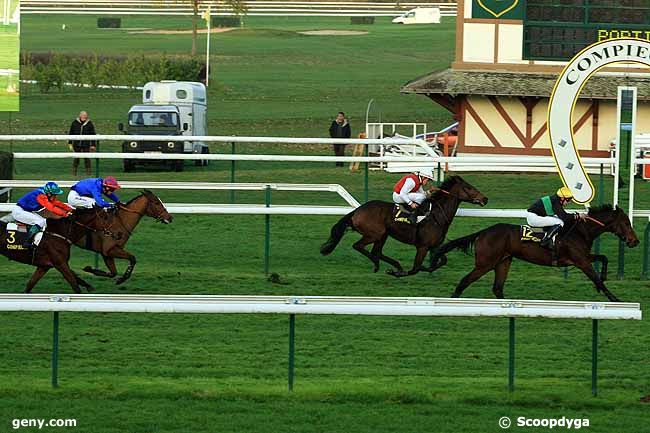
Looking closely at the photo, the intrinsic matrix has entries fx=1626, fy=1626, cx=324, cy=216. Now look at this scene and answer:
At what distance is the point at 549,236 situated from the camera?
14.4 metres

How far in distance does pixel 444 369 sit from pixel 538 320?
2242 millimetres

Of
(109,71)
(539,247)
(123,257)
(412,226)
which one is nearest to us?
(539,247)

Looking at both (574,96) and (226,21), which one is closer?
(574,96)

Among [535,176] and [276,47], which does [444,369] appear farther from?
[276,47]

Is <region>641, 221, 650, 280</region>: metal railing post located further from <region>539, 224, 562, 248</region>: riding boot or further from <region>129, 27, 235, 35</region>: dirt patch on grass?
<region>129, 27, 235, 35</region>: dirt patch on grass

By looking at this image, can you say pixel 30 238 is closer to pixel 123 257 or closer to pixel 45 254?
pixel 45 254

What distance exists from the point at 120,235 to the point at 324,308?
5.07m

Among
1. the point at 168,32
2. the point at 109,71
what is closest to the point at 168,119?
the point at 109,71

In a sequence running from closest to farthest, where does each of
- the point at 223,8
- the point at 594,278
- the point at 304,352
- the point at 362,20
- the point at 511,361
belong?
Result: 1. the point at 511,361
2. the point at 304,352
3. the point at 594,278
4. the point at 362,20
5. the point at 223,8

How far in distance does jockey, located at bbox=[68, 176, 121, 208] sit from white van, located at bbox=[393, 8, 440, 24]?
208ft

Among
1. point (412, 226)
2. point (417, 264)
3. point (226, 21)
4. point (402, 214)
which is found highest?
point (226, 21)

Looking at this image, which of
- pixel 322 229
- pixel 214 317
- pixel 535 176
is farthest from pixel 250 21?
pixel 214 317

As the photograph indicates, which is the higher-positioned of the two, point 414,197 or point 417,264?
point 414,197

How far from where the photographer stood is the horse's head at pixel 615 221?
14.6 meters
